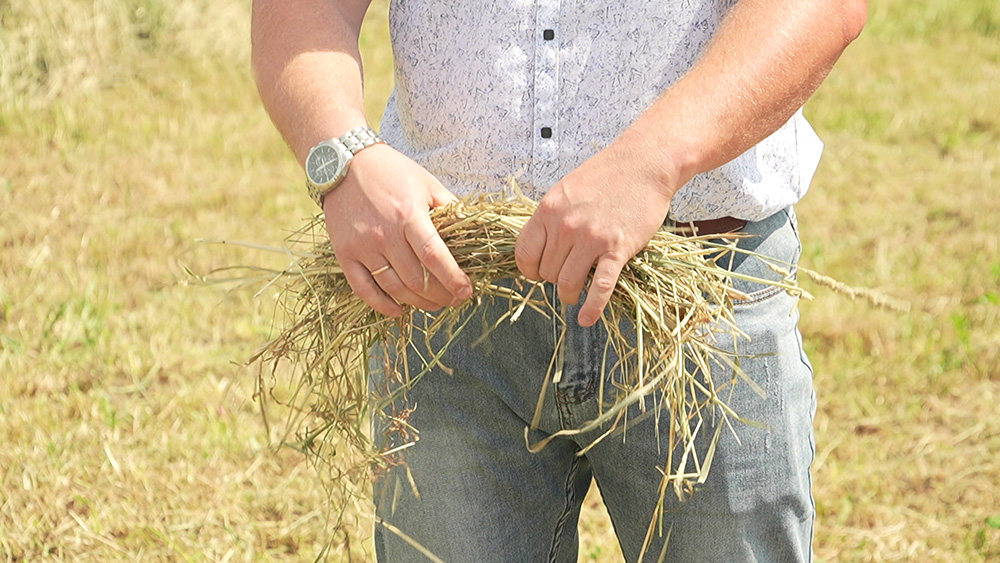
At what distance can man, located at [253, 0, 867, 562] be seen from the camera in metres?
1.27

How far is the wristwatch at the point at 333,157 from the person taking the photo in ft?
4.35

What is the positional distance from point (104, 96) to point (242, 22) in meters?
1.28

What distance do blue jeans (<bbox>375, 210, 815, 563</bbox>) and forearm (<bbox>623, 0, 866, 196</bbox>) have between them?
231mm

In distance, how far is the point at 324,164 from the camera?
1.33 m

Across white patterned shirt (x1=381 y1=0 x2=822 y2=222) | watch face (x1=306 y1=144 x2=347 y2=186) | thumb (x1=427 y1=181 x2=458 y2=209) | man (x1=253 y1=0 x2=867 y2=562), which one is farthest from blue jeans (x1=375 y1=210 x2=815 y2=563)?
watch face (x1=306 y1=144 x2=347 y2=186)

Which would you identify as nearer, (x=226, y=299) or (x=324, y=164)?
(x=324, y=164)

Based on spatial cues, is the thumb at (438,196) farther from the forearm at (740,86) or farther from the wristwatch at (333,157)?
the forearm at (740,86)

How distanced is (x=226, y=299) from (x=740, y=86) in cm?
230

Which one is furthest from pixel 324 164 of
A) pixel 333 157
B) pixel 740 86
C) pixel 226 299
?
pixel 226 299

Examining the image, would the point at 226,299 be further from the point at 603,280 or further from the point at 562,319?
the point at 603,280

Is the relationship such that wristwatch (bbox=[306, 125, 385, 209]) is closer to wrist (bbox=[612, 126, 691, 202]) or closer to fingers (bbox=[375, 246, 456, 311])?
fingers (bbox=[375, 246, 456, 311])

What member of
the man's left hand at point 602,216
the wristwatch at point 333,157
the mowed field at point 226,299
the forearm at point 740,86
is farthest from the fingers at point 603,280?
the mowed field at point 226,299

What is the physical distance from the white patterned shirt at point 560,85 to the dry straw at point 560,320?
0.07m

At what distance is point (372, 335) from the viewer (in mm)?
1522
